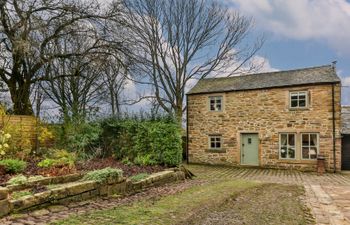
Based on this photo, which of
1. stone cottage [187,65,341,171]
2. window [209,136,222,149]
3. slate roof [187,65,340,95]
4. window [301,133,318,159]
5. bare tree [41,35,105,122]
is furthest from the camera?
bare tree [41,35,105,122]

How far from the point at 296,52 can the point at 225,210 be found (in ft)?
43.1

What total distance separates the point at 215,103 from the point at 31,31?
1141cm

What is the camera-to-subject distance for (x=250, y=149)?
1867cm

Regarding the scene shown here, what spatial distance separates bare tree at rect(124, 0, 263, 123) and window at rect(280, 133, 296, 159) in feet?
29.0

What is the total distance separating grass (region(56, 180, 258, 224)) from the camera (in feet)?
16.7

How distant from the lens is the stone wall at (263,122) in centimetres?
1659

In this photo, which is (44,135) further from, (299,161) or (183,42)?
(183,42)

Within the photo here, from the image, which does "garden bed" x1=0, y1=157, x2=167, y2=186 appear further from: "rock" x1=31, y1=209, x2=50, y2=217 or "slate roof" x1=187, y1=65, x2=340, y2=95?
"slate roof" x1=187, y1=65, x2=340, y2=95

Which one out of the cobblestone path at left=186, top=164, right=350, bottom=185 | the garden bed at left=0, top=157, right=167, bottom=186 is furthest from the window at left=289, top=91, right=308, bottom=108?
the garden bed at left=0, top=157, right=167, bottom=186

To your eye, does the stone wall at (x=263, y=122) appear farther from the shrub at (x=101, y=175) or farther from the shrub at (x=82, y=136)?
the shrub at (x=101, y=175)

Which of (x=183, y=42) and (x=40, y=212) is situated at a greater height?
(x=183, y=42)

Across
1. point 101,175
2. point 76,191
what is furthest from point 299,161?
point 76,191

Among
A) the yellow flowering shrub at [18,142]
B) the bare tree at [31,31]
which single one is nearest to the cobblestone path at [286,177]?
the yellow flowering shrub at [18,142]

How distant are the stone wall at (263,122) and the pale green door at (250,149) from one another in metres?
0.26
